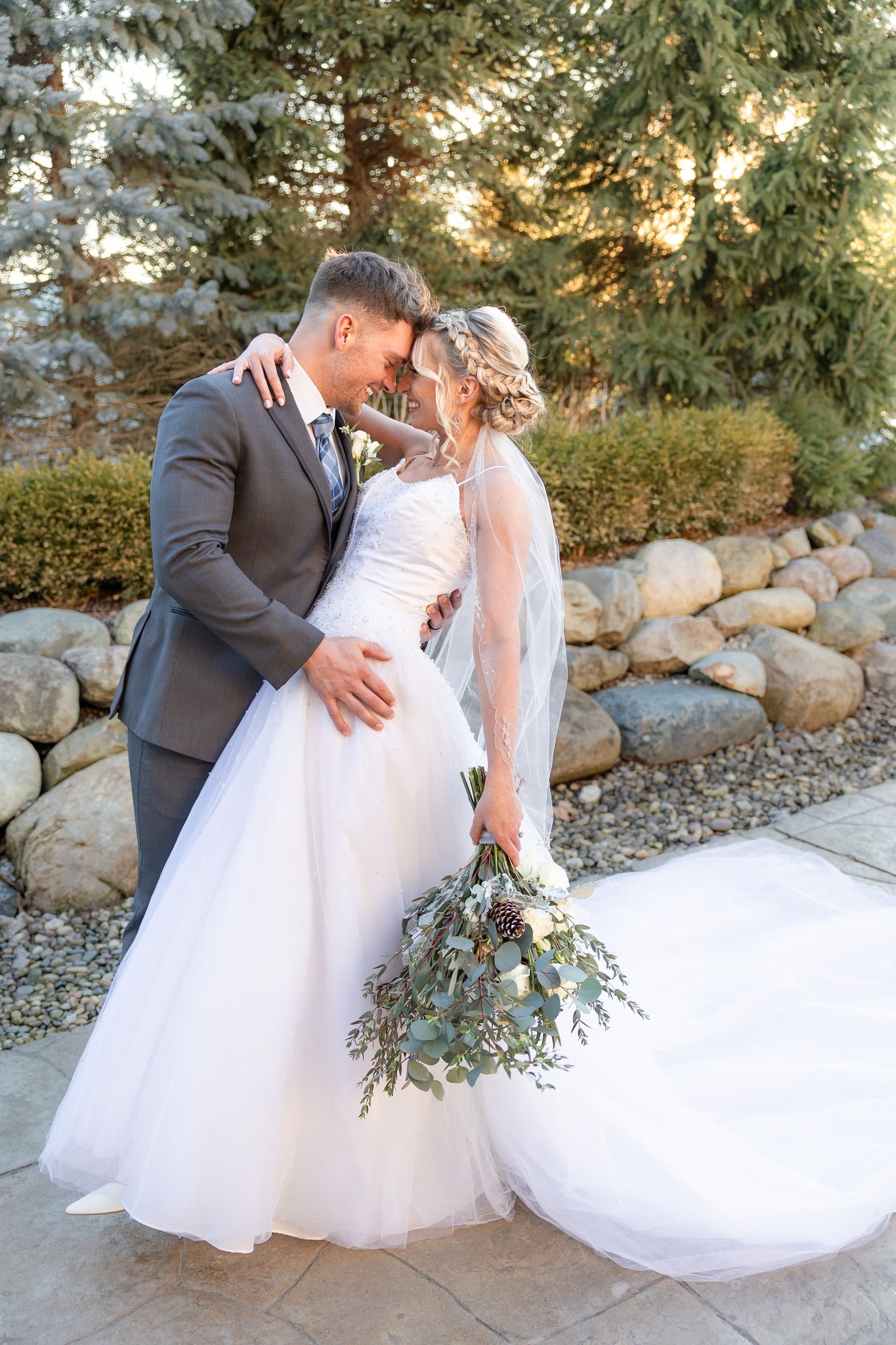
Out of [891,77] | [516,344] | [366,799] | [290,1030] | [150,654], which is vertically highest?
[891,77]

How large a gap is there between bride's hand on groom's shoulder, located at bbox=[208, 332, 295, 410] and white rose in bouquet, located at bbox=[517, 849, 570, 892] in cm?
113

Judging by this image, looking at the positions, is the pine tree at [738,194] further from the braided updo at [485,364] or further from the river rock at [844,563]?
the braided updo at [485,364]

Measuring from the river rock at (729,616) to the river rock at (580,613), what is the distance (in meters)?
0.93

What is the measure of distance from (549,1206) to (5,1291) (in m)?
1.17

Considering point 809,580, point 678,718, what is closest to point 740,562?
point 809,580

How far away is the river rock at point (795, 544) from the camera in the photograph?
7.43 m

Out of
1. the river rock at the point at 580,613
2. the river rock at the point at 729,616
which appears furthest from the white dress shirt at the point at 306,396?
the river rock at the point at 729,616

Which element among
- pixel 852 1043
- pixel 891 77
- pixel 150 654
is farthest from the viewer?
pixel 891 77

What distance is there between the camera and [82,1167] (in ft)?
7.33

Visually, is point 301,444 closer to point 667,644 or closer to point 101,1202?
point 101,1202

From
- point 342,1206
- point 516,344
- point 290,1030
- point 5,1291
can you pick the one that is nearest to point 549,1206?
point 342,1206

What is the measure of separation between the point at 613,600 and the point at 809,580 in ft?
5.99

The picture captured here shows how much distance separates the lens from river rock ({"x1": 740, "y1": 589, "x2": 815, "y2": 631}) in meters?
6.72

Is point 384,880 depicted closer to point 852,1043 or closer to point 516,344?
point 516,344
